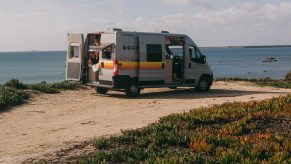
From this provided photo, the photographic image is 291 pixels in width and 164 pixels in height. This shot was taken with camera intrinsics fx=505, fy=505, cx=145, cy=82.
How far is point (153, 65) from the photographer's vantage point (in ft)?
63.2

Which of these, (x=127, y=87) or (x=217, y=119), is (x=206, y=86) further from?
(x=217, y=119)

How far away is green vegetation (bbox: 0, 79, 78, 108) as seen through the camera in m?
15.8

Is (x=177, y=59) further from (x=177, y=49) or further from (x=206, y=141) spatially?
(x=206, y=141)

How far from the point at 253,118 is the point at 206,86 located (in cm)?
959

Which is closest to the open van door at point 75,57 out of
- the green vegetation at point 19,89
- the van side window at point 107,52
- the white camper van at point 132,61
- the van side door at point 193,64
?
the white camper van at point 132,61

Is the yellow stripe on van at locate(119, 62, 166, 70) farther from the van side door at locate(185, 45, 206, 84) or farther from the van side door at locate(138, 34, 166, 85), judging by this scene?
the van side door at locate(185, 45, 206, 84)

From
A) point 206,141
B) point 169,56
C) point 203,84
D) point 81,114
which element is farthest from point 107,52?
point 206,141

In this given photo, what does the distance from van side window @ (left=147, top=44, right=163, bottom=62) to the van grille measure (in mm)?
2717

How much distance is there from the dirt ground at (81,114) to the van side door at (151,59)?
2.30 feet

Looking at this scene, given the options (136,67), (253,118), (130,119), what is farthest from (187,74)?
(253,118)

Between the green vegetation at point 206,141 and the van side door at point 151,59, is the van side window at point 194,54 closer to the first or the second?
the van side door at point 151,59

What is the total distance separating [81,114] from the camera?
14500 millimetres

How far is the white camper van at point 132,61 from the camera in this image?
18250mm

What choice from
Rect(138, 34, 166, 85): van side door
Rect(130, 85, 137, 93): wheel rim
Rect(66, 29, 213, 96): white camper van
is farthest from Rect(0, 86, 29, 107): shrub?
Rect(138, 34, 166, 85): van side door
